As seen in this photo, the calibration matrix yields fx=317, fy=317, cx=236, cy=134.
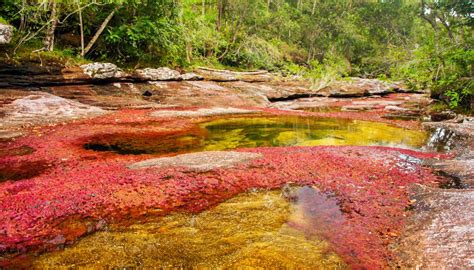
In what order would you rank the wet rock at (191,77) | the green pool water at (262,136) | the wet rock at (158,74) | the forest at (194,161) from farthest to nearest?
the wet rock at (191,77) < the wet rock at (158,74) < the green pool water at (262,136) < the forest at (194,161)

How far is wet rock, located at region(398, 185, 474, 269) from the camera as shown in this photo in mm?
5211

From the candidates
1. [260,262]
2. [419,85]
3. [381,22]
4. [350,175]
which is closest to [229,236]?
[260,262]

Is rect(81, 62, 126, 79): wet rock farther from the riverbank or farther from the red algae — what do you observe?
the red algae

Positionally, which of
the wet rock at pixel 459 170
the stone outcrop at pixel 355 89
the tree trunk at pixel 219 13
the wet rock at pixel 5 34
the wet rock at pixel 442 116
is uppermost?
the tree trunk at pixel 219 13

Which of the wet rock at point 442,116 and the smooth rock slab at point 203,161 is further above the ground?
the smooth rock slab at point 203,161

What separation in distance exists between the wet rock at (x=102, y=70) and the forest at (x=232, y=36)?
64.4 inches

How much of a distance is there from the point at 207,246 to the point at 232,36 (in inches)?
1751

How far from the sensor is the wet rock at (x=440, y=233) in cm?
521

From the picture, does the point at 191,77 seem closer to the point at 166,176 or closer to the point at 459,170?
the point at 166,176

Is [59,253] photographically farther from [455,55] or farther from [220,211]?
[455,55]

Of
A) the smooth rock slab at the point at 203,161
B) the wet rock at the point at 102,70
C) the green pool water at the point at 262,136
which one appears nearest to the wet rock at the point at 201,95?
the wet rock at the point at 102,70

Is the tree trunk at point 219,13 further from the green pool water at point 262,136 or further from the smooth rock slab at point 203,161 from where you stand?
the smooth rock slab at point 203,161

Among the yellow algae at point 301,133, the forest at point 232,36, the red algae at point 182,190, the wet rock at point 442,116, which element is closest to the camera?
the red algae at point 182,190

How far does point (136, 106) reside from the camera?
82.3ft
